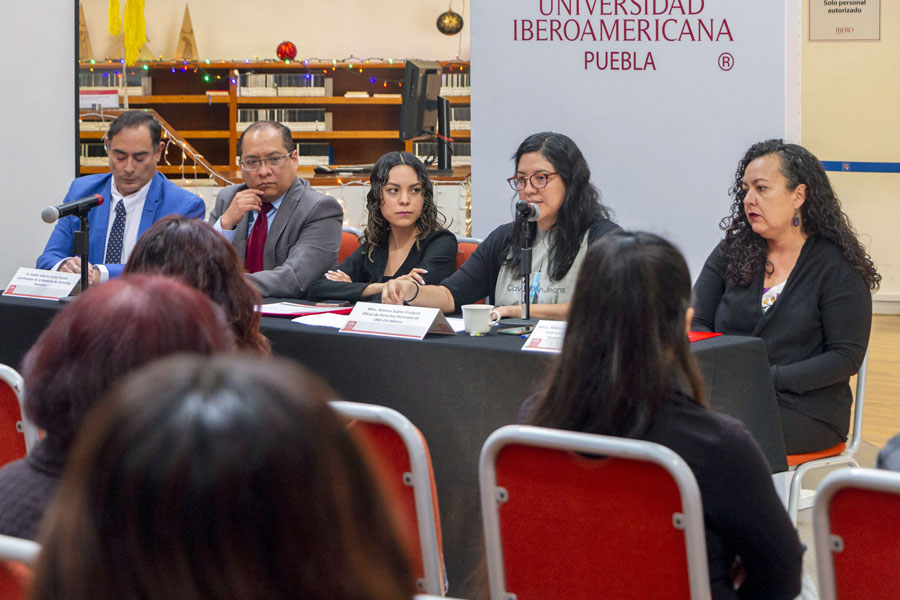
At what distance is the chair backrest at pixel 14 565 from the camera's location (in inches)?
37.4

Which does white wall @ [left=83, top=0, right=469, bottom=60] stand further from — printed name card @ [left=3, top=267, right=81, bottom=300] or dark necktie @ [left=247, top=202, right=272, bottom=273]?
printed name card @ [left=3, top=267, right=81, bottom=300]

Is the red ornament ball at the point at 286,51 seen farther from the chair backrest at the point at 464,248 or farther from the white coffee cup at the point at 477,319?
the white coffee cup at the point at 477,319

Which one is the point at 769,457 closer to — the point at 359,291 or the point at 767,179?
the point at 767,179

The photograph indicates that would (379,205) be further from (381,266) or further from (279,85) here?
(279,85)

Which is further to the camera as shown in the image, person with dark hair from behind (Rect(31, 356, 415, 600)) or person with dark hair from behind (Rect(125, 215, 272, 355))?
person with dark hair from behind (Rect(125, 215, 272, 355))

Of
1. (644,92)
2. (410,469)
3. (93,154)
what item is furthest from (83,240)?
(93,154)

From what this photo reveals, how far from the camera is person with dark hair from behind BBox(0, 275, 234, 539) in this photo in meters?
1.01

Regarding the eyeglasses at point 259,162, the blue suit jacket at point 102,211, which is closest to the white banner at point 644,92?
the eyeglasses at point 259,162

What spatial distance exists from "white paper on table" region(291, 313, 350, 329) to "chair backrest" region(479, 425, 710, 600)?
120 centimetres

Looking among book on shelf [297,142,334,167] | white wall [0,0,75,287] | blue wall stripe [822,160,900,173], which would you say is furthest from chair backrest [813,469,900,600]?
book on shelf [297,142,334,167]

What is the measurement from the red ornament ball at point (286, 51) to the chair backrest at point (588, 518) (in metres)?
8.92

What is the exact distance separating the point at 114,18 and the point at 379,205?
683cm

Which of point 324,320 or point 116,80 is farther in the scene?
point 116,80

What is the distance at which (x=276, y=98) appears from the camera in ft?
32.1
